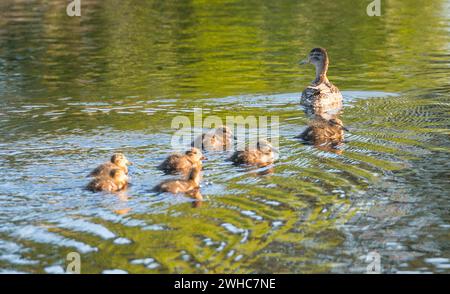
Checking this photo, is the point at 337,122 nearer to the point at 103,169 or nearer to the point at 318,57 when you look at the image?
the point at 318,57

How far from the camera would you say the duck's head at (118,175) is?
8188 mm

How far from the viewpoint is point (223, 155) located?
9.69 m

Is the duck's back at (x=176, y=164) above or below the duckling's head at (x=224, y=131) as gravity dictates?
below

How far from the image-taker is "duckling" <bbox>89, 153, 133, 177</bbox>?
8.38m

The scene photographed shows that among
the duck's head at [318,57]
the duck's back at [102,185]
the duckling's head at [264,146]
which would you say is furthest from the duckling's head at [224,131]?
the duck's head at [318,57]

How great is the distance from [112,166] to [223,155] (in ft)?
5.33


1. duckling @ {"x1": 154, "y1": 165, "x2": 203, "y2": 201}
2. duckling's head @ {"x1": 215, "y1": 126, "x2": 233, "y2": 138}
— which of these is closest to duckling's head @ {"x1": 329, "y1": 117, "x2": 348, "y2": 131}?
duckling's head @ {"x1": 215, "y1": 126, "x2": 233, "y2": 138}

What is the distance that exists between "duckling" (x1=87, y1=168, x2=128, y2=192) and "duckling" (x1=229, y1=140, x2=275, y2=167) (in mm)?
1399

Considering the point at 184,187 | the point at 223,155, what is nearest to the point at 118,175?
the point at 184,187

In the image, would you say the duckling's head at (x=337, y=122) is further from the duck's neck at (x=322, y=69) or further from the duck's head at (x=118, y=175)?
the duck's head at (x=118, y=175)

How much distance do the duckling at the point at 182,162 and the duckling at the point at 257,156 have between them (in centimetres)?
41

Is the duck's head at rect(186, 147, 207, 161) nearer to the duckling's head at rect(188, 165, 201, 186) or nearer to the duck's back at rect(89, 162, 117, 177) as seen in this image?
the duckling's head at rect(188, 165, 201, 186)

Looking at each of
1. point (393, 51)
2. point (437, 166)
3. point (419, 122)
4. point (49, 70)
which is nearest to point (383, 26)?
point (393, 51)
